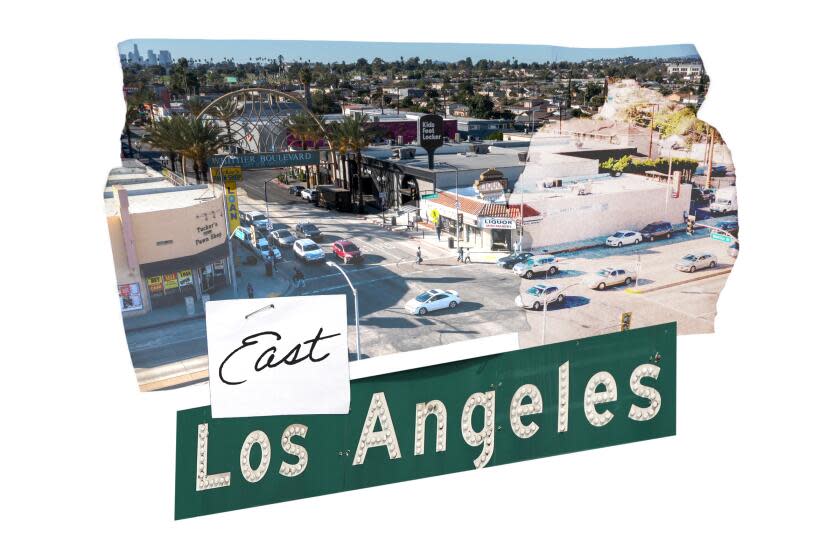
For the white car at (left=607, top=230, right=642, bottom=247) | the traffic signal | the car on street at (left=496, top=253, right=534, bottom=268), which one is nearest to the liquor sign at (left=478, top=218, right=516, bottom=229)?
the car on street at (left=496, top=253, right=534, bottom=268)

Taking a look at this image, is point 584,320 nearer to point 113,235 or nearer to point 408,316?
point 408,316

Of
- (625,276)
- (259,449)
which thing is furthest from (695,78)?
(259,449)

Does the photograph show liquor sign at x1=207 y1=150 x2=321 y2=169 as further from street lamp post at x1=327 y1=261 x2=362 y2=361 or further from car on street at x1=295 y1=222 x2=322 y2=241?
street lamp post at x1=327 y1=261 x2=362 y2=361

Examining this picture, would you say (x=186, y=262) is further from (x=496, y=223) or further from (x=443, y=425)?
(x=496, y=223)

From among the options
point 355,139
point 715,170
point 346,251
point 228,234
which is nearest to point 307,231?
point 346,251

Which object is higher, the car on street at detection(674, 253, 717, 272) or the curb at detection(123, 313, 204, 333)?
the curb at detection(123, 313, 204, 333)

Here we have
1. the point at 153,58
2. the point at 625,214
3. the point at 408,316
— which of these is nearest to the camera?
the point at 153,58
